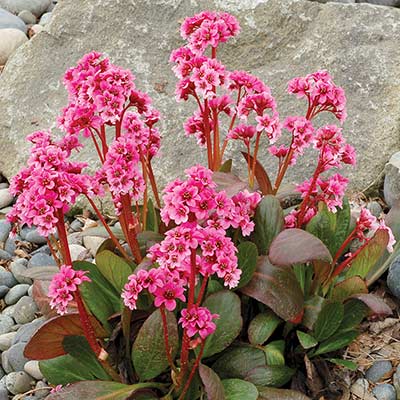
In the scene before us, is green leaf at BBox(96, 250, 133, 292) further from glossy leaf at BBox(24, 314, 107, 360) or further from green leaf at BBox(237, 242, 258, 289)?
green leaf at BBox(237, 242, 258, 289)

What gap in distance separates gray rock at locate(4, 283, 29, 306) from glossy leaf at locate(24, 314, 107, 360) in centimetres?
90

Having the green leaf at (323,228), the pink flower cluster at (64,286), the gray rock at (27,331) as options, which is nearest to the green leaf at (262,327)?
the green leaf at (323,228)

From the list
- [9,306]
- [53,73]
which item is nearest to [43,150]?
[9,306]

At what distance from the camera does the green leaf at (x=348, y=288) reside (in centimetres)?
A: 254

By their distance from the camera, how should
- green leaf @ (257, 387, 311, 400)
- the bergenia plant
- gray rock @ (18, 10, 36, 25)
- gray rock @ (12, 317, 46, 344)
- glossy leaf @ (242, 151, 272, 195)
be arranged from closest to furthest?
A: 1. the bergenia plant
2. green leaf @ (257, 387, 311, 400)
3. glossy leaf @ (242, 151, 272, 195)
4. gray rock @ (12, 317, 46, 344)
5. gray rock @ (18, 10, 36, 25)

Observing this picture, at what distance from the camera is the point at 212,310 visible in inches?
94.4

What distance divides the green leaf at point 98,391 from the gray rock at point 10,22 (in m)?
3.85

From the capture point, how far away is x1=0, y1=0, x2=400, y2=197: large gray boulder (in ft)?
12.2

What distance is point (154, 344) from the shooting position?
2320 millimetres

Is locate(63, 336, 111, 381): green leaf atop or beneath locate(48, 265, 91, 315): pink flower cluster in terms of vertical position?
beneath

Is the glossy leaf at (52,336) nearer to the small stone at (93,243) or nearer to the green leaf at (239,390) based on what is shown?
the green leaf at (239,390)

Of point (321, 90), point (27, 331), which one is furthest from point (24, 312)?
point (321, 90)

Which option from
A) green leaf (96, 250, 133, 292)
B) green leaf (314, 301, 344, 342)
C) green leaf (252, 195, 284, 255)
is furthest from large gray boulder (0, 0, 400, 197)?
green leaf (314, 301, 344, 342)

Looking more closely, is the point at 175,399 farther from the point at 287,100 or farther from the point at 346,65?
the point at 346,65
